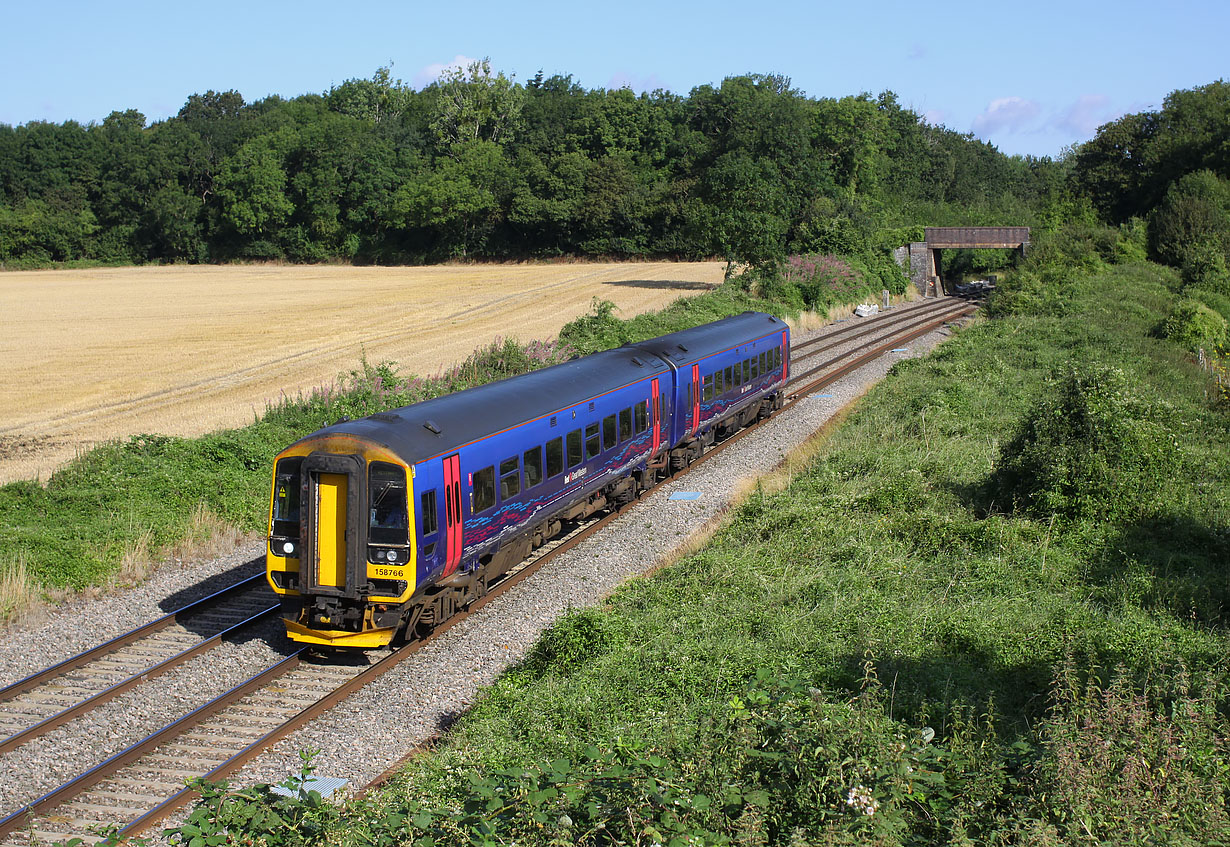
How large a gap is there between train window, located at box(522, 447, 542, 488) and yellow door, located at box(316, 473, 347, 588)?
3.24m

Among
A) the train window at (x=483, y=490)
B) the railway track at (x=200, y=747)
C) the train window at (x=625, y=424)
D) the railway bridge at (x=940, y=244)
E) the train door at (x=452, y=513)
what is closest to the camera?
the railway track at (x=200, y=747)

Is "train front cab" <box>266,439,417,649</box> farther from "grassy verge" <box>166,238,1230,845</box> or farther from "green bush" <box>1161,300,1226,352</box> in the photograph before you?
"green bush" <box>1161,300,1226,352</box>

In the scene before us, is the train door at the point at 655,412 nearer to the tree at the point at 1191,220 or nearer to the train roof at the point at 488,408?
the train roof at the point at 488,408

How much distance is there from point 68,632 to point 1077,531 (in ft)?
46.6

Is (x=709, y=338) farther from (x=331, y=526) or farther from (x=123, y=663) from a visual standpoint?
(x=123, y=663)

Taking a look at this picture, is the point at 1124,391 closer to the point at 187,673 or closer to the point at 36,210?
the point at 187,673

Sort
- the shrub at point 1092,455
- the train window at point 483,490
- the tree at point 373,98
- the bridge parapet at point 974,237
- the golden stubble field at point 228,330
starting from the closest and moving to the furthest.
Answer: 1. the train window at point 483,490
2. the shrub at point 1092,455
3. the golden stubble field at point 228,330
4. the bridge parapet at point 974,237
5. the tree at point 373,98

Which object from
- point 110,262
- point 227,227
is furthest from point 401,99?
point 110,262

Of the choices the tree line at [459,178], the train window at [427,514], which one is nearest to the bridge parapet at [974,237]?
the tree line at [459,178]

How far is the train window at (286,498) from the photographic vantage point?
12219mm

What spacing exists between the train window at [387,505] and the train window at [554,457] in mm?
3792

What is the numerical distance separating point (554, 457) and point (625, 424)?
3.01m

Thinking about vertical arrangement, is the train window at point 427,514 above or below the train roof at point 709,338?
below

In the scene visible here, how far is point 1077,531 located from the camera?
14.5 meters
